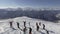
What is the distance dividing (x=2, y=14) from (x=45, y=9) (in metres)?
10.6

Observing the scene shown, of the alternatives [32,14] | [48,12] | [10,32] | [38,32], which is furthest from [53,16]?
[10,32]

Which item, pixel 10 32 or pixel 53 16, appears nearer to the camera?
pixel 10 32

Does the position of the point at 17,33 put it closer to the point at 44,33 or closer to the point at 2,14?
the point at 44,33

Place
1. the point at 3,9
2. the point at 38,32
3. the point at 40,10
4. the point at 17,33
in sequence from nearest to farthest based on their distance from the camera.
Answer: the point at 17,33 → the point at 38,32 → the point at 3,9 → the point at 40,10

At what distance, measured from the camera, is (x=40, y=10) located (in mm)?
26781

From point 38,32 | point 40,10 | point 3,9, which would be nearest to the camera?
point 38,32

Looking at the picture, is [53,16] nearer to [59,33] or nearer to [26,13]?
[26,13]

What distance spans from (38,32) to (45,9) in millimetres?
15430

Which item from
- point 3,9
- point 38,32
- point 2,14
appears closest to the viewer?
point 38,32

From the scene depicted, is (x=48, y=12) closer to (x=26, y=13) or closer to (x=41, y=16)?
(x=41, y=16)

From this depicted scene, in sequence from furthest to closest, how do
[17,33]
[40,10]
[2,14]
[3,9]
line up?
1. [40,10]
2. [3,9]
3. [2,14]
4. [17,33]

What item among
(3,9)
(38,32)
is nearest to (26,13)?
(3,9)

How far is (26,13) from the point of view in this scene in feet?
83.0

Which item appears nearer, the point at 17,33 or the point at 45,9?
the point at 17,33
